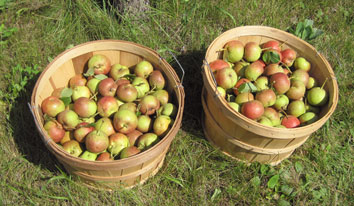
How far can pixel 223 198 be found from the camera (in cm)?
292

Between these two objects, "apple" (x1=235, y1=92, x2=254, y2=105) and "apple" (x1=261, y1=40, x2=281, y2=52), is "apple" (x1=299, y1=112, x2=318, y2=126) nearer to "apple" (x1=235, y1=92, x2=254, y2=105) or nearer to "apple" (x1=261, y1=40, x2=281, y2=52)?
"apple" (x1=235, y1=92, x2=254, y2=105)

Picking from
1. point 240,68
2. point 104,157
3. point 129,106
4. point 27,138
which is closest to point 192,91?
point 240,68

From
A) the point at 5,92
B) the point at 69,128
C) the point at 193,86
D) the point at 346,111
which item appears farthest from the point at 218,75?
the point at 5,92

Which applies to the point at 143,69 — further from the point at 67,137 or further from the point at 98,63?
the point at 67,137

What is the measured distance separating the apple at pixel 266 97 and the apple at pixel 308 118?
1.14ft

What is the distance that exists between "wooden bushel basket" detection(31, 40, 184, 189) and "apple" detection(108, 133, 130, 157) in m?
0.23

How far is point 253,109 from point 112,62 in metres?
1.53

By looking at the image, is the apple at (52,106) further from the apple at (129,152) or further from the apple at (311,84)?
the apple at (311,84)

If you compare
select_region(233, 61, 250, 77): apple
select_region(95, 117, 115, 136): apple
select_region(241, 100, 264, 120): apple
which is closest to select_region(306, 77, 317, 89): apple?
select_region(233, 61, 250, 77): apple

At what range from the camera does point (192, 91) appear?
143 inches

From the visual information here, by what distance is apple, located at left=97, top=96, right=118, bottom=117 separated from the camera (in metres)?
2.83

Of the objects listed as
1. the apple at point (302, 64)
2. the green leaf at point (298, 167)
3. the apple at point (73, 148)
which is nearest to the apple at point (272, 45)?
the apple at point (302, 64)

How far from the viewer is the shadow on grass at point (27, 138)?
3.01m

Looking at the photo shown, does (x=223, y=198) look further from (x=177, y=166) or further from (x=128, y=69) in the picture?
(x=128, y=69)
